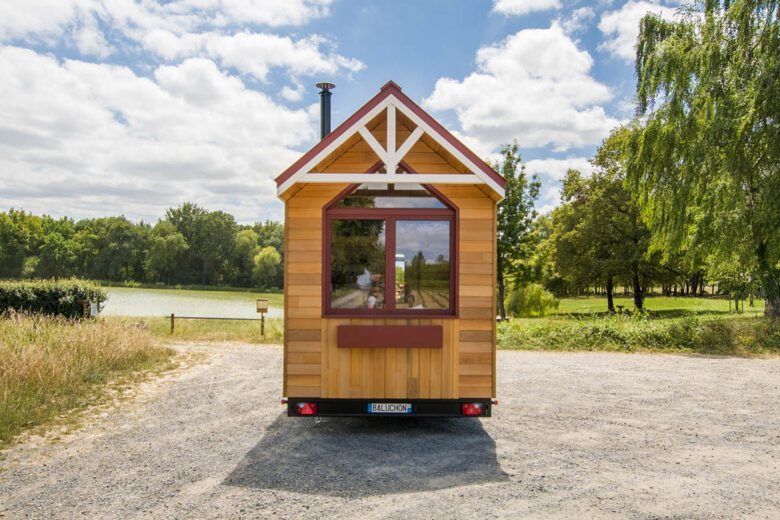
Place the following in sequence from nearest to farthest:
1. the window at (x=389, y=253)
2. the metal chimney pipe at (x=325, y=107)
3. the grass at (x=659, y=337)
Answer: the window at (x=389, y=253) < the metal chimney pipe at (x=325, y=107) < the grass at (x=659, y=337)

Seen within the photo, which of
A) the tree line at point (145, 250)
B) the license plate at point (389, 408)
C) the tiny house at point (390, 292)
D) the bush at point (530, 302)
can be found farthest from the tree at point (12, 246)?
the license plate at point (389, 408)

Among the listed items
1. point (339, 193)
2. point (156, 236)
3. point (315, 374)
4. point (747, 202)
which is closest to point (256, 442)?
point (315, 374)

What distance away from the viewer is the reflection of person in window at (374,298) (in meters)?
5.89

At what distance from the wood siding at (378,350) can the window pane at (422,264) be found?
19cm

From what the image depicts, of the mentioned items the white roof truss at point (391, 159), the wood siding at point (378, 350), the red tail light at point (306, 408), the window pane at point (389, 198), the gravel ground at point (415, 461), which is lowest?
the gravel ground at point (415, 461)

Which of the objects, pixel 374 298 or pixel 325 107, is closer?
pixel 374 298

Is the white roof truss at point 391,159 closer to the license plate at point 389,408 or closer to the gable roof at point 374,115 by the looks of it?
the gable roof at point 374,115

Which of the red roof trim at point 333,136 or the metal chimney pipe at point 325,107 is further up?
the metal chimney pipe at point 325,107

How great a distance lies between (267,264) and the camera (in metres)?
64.4

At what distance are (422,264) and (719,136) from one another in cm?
1258

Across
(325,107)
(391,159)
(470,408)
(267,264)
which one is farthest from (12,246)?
(470,408)

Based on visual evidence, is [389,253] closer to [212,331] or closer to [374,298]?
[374,298]

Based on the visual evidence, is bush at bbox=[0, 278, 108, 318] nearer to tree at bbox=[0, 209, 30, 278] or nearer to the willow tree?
the willow tree

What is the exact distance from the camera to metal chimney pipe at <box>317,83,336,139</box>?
7.73 metres
